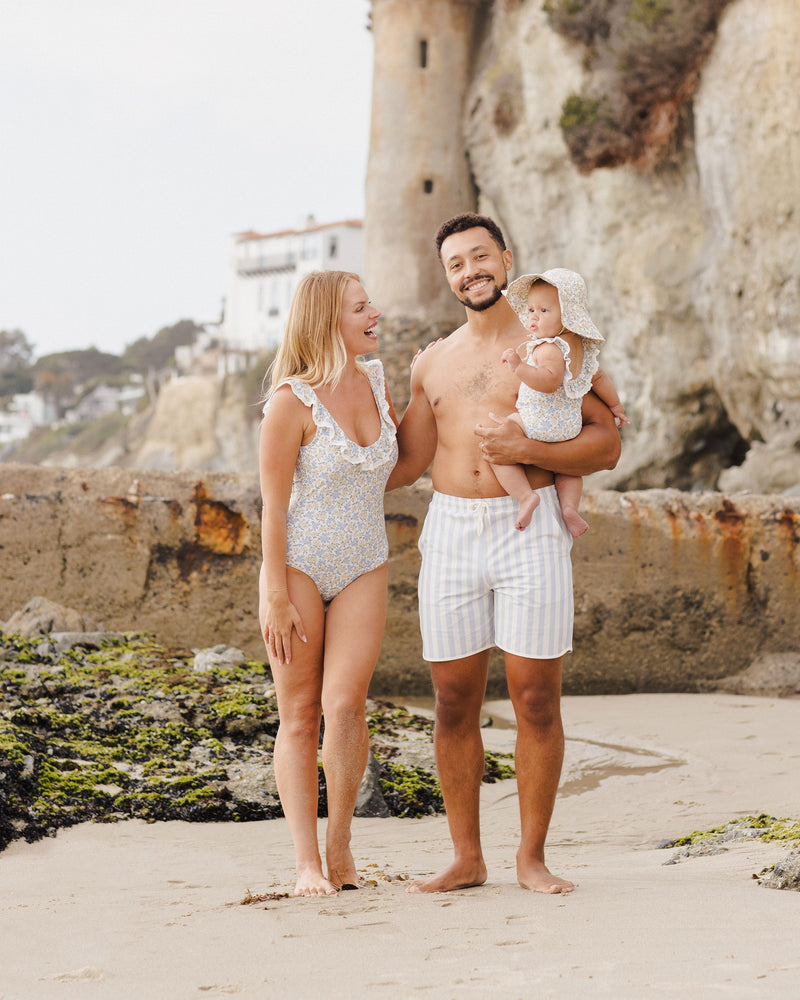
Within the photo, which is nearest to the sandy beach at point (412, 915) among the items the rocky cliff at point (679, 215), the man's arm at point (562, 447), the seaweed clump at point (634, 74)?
the man's arm at point (562, 447)

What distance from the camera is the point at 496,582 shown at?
3312mm

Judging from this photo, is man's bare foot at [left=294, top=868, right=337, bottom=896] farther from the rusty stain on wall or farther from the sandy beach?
the rusty stain on wall

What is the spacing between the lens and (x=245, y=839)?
432cm

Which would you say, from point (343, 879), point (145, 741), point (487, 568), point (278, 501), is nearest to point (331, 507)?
point (278, 501)

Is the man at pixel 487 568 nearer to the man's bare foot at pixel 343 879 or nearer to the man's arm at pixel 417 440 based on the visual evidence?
the man's arm at pixel 417 440

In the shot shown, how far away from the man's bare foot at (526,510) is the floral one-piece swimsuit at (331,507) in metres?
0.42

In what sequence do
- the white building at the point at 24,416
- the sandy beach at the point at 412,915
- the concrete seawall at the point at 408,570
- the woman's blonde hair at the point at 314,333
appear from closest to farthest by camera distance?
the sandy beach at the point at 412,915, the woman's blonde hair at the point at 314,333, the concrete seawall at the point at 408,570, the white building at the point at 24,416

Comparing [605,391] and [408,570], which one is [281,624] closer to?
[605,391]

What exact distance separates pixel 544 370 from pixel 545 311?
21cm

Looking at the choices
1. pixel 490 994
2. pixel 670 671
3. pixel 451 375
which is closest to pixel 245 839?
pixel 451 375

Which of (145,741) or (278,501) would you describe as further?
(145,741)

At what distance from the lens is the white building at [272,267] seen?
5872 cm

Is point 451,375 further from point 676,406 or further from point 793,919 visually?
point 676,406

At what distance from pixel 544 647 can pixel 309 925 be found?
1.03m
